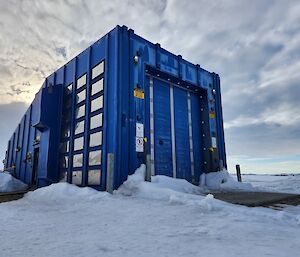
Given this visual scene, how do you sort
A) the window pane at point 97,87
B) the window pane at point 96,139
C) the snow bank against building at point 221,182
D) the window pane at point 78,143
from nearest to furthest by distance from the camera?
the window pane at point 96,139, the window pane at point 97,87, the window pane at point 78,143, the snow bank against building at point 221,182

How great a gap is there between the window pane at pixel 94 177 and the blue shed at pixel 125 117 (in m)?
0.04

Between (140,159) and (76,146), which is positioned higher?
(76,146)

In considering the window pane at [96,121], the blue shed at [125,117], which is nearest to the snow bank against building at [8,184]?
the blue shed at [125,117]

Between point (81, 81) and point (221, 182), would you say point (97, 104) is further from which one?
point (221, 182)

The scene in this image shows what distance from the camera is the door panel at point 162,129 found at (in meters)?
9.81

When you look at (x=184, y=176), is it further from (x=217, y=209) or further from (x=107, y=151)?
(x=217, y=209)

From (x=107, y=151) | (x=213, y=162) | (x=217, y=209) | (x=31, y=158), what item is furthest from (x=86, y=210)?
(x=31, y=158)

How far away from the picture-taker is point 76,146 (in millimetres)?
9914

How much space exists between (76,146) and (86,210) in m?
5.36

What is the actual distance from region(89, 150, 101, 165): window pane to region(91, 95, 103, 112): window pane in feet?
5.60

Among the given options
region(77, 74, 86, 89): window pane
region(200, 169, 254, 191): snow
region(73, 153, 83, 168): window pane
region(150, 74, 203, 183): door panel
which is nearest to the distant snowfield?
region(73, 153, 83, 168): window pane

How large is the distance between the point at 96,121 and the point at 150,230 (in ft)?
20.5

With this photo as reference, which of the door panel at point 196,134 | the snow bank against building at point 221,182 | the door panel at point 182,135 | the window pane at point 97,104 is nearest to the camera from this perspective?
the window pane at point 97,104

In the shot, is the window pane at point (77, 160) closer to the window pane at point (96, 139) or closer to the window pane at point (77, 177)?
the window pane at point (77, 177)
